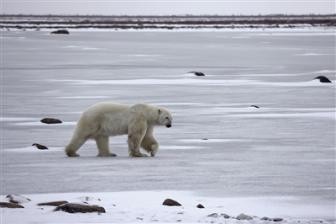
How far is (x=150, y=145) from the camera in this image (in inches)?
393

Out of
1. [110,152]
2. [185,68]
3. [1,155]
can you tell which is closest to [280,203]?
[110,152]

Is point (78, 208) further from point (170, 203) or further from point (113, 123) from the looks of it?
point (113, 123)

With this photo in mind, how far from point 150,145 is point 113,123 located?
51 centimetres

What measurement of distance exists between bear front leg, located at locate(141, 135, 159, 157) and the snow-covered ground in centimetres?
15

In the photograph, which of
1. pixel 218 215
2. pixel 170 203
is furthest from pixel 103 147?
pixel 218 215

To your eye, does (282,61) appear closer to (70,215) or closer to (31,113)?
(31,113)

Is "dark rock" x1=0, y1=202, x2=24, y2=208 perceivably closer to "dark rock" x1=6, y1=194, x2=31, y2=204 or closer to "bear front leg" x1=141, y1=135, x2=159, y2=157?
"dark rock" x1=6, y1=194, x2=31, y2=204

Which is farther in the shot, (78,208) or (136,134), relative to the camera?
(136,134)

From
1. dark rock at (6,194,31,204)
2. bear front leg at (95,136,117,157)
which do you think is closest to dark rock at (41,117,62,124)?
bear front leg at (95,136,117,157)

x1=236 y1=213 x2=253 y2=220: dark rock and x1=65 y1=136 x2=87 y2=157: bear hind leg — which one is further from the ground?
x1=65 y1=136 x2=87 y2=157: bear hind leg

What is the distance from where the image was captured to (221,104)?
16.0 meters

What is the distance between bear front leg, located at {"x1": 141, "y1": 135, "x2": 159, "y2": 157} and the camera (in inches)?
391

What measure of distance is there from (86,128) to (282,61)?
21.5 m

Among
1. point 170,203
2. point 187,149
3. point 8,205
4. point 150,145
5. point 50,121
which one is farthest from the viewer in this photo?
point 50,121
